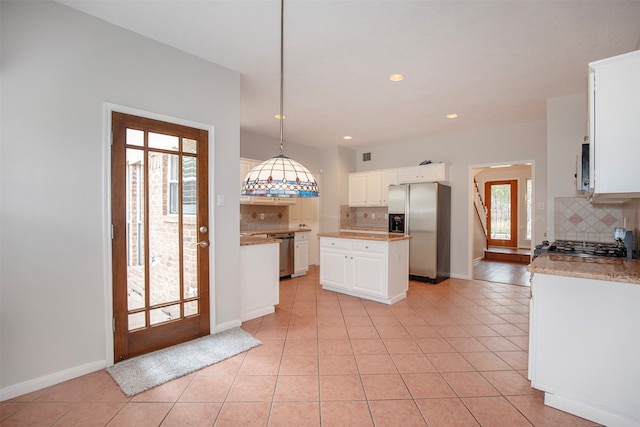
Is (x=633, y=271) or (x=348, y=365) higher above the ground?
(x=633, y=271)

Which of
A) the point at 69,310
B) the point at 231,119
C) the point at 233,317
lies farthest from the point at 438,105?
the point at 69,310

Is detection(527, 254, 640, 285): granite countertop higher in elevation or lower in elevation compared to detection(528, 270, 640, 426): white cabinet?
higher

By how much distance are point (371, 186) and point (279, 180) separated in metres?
4.42

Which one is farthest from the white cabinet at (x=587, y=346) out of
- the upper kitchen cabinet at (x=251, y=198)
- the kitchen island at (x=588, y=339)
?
the upper kitchen cabinet at (x=251, y=198)

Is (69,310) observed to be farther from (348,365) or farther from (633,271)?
(633,271)

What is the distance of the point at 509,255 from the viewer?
7.52 meters

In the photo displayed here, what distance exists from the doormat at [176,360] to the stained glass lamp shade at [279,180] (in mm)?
1420

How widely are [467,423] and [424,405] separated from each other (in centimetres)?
25

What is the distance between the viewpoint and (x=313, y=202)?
6.50 m

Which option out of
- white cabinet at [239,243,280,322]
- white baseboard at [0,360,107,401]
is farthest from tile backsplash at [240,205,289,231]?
white baseboard at [0,360,107,401]

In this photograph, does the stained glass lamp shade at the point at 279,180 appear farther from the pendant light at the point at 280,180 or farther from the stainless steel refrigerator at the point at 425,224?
the stainless steel refrigerator at the point at 425,224

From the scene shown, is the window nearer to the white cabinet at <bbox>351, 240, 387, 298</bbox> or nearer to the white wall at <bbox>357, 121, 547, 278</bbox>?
the white cabinet at <bbox>351, 240, 387, 298</bbox>

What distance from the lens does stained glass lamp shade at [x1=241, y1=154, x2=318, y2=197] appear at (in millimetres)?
2033

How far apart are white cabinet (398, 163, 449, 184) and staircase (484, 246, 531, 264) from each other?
3.53m
